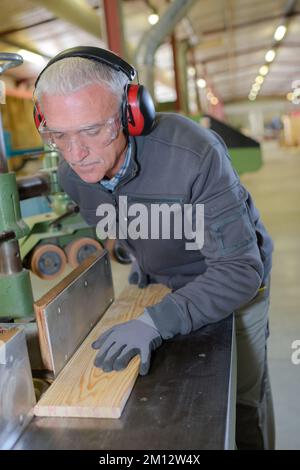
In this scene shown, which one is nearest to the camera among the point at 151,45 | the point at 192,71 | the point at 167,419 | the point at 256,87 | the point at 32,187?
the point at 167,419

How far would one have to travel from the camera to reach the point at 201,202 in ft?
3.16

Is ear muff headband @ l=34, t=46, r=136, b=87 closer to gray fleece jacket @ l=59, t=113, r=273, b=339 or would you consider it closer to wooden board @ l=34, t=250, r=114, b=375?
gray fleece jacket @ l=59, t=113, r=273, b=339

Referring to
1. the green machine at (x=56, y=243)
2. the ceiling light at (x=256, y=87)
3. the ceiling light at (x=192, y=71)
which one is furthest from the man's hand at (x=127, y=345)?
the ceiling light at (x=256, y=87)

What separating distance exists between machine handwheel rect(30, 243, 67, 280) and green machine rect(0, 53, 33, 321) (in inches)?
84.2

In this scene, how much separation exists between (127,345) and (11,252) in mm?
351

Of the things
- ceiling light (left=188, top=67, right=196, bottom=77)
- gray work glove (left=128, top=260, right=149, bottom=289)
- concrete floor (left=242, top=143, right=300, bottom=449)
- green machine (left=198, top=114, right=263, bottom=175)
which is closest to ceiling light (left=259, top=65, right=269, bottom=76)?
ceiling light (left=188, top=67, right=196, bottom=77)

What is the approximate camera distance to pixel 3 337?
0.70 metres

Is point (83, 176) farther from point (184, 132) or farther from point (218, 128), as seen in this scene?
point (218, 128)

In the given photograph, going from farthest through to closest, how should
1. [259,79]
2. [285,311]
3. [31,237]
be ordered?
[259,79]
[31,237]
[285,311]

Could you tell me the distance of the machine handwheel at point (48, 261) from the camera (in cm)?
313

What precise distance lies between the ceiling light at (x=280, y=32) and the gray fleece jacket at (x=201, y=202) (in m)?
10.1

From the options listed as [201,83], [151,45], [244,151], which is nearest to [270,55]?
[201,83]

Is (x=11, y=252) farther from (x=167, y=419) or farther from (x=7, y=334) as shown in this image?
(x=167, y=419)
